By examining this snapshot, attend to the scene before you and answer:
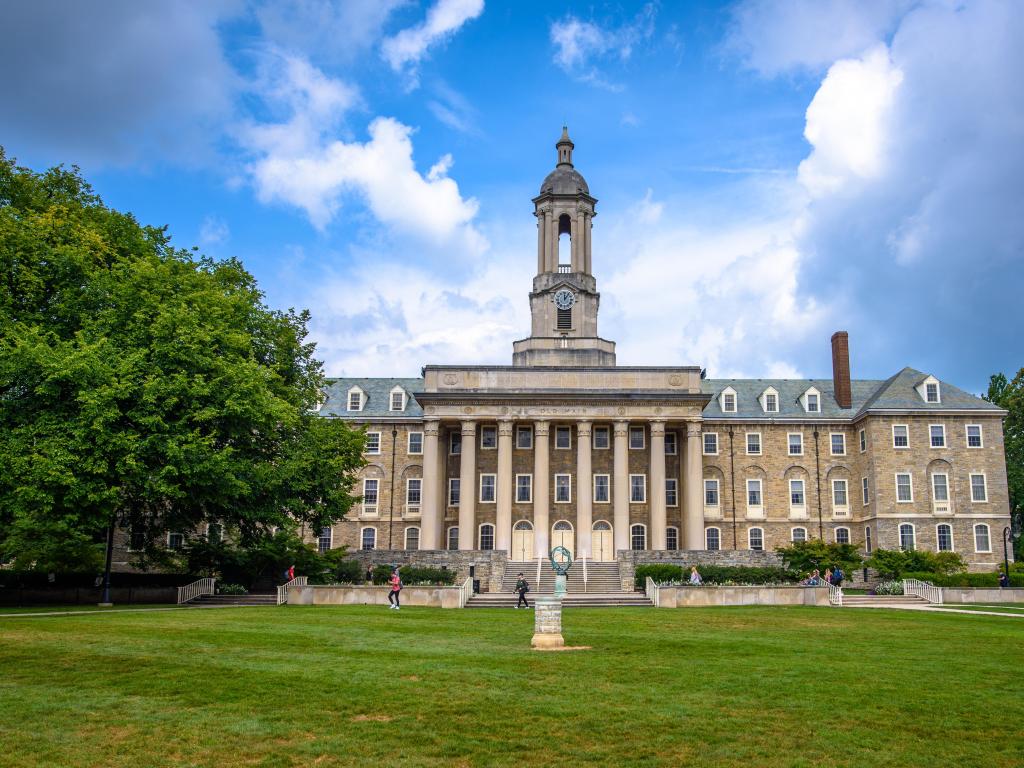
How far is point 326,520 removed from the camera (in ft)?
144

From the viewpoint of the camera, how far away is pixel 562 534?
6344 centimetres

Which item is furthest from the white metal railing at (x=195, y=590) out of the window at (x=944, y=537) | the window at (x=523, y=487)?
the window at (x=944, y=537)

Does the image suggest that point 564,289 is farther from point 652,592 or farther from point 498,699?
point 498,699

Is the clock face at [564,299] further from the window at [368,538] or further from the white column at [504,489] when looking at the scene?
the window at [368,538]

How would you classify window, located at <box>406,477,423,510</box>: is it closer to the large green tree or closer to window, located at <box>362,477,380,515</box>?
window, located at <box>362,477,380,515</box>

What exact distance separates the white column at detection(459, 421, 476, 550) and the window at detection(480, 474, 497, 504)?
285 cm

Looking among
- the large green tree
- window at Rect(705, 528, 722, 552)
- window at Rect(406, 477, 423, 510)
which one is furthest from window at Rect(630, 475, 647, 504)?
the large green tree

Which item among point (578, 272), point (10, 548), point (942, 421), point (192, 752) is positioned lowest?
point (192, 752)

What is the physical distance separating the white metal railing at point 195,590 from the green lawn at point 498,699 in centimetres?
1634

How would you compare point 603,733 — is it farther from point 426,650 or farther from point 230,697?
point 426,650

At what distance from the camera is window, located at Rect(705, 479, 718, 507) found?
65.9 m

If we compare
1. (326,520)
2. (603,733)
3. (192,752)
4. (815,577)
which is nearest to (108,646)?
(192,752)

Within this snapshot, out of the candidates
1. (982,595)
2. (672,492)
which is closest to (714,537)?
(672,492)

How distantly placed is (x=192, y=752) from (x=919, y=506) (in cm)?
5920
